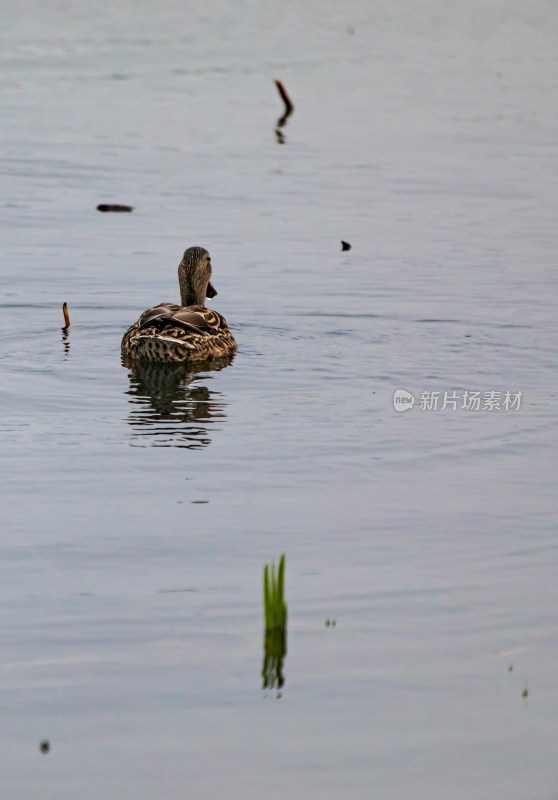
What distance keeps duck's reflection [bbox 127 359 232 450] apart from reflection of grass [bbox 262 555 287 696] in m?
3.69

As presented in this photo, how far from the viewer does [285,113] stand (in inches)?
1151

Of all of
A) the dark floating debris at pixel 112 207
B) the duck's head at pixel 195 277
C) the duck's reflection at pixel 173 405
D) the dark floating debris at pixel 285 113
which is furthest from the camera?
the dark floating debris at pixel 285 113

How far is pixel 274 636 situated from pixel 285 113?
2465 centimetres

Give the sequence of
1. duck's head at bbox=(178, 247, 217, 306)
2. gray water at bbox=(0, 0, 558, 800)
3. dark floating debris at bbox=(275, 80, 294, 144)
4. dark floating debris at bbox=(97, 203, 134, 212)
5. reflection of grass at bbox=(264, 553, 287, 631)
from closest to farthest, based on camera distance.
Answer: gray water at bbox=(0, 0, 558, 800), reflection of grass at bbox=(264, 553, 287, 631), duck's head at bbox=(178, 247, 217, 306), dark floating debris at bbox=(97, 203, 134, 212), dark floating debris at bbox=(275, 80, 294, 144)

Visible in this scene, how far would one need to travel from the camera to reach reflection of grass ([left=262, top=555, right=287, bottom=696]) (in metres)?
5.45

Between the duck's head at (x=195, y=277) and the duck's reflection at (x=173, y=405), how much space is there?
5.54 feet

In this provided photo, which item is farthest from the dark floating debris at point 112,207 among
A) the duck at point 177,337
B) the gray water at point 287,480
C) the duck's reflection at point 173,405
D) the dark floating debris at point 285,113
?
the duck's reflection at point 173,405

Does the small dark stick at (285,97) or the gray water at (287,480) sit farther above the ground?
the small dark stick at (285,97)

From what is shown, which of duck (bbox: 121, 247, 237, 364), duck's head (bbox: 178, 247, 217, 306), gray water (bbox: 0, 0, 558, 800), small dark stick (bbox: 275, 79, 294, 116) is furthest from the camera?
small dark stick (bbox: 275, 79, 294, 116)

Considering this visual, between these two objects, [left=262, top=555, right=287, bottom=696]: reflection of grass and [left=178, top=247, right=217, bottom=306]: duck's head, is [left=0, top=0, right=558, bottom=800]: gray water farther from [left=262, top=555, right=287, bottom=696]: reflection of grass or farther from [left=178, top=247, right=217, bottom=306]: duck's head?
[left=178, top=247, right=217, bottom=306]: duck's head

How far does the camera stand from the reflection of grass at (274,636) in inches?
215

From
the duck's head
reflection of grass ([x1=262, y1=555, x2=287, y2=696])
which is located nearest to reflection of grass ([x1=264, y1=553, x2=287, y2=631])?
reflection of grass ([x1=262, y1=555, x2=287, y2=696])

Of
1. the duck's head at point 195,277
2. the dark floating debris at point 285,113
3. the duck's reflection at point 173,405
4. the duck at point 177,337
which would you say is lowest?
the duck's reflection at point 173,405

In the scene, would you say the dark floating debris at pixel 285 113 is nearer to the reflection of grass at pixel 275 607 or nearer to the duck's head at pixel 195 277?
the duck's head at pixel 195 277
